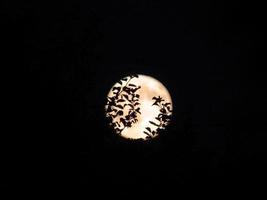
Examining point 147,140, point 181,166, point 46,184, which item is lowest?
point 46,184

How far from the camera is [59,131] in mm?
5918

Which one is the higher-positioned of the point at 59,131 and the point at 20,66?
the point at 20,66

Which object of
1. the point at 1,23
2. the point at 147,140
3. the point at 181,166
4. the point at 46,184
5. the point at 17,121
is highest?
the point at 1,23

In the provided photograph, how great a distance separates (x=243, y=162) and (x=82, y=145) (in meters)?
4.02

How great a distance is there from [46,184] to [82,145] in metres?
0.75

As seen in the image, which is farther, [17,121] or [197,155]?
[197,155]

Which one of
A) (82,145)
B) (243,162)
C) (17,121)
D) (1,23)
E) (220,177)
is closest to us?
(17,121)

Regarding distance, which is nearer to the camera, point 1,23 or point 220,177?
point 1,23

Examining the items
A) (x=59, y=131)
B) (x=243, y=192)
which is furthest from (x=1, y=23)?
(x=243, y=192)

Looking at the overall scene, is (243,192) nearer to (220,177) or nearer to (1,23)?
(220,177)

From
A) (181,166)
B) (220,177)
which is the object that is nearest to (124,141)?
(181,166)

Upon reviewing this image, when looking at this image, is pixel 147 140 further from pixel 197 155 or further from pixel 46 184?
pixel 46 184

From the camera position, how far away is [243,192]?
26.6 ft

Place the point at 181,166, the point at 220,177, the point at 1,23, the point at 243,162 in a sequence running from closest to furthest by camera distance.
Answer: the point at 1,23 → the point at 181,166 → the point at 220,177 → the point at 243,162
